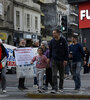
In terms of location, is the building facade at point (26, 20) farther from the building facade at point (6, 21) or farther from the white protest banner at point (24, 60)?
the white protest banner at point (24, 60)

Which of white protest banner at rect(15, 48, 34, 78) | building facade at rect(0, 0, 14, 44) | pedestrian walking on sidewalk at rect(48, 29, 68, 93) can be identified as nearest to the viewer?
pedestrian walking on sidewalk at rect(48, 29, 68, 93)

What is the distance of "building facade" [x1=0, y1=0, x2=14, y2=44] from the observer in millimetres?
41562

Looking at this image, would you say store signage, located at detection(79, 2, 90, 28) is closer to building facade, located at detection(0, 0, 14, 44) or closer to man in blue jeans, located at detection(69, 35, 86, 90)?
man in blue jeans, located at detection(69, 35, 86, 90)

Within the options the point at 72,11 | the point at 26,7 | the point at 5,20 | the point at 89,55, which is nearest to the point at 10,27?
the point at 5,20

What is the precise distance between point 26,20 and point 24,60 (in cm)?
3633

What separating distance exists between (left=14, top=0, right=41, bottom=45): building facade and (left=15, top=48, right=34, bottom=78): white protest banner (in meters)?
31.8

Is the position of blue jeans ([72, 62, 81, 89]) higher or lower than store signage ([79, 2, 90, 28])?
lower

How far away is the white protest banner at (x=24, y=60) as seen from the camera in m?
13.1

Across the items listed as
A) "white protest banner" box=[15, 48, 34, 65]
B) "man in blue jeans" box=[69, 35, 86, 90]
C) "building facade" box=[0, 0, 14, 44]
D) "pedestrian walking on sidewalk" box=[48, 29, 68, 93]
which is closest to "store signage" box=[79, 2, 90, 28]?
"white protest banner" box=[15, 48, 34, 65]

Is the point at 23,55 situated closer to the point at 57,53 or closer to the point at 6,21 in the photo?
the point at 57,53

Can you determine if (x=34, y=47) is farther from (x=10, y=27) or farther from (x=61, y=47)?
(x=10, y=27)

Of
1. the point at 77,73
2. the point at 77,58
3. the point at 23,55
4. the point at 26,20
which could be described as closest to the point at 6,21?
the point at 26,20

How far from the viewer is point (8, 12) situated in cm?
4403

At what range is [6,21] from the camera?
42812 mm
